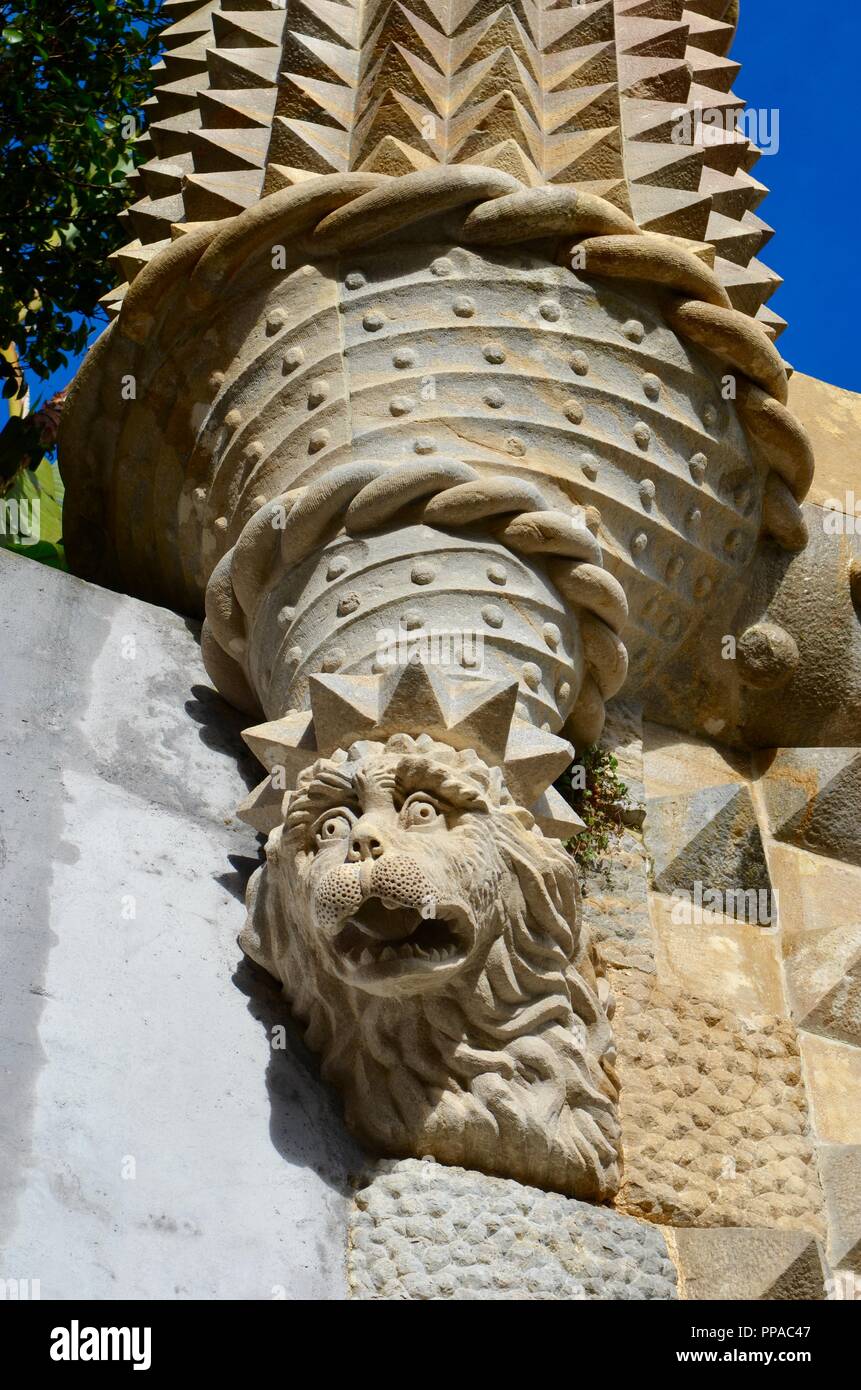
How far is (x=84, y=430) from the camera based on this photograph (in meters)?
4.68

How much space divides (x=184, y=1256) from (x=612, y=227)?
7.43 feet

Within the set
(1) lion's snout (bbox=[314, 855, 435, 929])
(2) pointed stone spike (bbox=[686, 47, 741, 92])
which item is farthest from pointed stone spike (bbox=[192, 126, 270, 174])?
(1) lion's snout (bbox=[314, 855, 435, 929])

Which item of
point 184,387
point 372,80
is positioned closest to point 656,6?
point 372,80

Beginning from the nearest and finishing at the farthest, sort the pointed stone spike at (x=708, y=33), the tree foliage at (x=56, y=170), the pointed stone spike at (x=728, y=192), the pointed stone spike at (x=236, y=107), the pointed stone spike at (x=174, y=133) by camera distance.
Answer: the pointed stone spike at (x=236, y=107)
the pointed stone spike at (x=728, y=192)
the pointed stone spike at (x=174, y=133)
the pointed stone spike at (x=708, y=33)
the tree foliage at (x=56, y=170)

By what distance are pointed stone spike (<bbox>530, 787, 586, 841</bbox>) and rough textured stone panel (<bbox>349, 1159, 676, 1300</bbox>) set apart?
660 mm

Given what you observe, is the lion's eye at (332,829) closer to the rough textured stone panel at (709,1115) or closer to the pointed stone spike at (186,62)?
the rough textured stone panel at (709,1115)

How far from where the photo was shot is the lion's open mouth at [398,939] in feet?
10.7

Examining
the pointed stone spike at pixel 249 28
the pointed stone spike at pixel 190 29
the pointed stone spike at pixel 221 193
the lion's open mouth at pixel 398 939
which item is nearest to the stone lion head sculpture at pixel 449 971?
the lion's open mouth at pixel 398 939

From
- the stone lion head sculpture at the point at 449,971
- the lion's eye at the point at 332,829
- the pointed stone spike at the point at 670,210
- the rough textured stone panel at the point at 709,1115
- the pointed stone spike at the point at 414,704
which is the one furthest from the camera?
the pointed stone spike at the point at 670,210

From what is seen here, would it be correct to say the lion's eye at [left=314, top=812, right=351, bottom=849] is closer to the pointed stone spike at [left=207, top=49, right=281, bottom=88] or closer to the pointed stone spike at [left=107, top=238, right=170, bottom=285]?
the pointed stone spike at [left=107, top=238, right=170, bottom=285]

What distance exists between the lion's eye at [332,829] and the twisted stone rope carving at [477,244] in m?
0.68

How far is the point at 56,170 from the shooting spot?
732 cm

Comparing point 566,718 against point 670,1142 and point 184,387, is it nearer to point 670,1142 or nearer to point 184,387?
point 670,1142

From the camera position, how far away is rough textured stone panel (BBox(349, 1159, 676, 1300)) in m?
3.19
